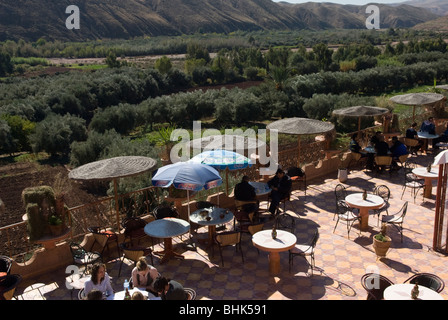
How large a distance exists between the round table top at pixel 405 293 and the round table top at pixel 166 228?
166 inches

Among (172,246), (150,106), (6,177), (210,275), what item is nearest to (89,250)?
(172,246)

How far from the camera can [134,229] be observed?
9203 mm

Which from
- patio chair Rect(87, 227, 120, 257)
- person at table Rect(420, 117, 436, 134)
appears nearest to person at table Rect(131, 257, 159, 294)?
patio chair Rect(87, 227, 120, 257)

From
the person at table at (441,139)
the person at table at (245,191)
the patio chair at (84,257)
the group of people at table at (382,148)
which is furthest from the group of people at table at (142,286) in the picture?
the person at table at (441,139)

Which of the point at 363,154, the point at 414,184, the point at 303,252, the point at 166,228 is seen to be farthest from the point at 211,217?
the point at 363,154

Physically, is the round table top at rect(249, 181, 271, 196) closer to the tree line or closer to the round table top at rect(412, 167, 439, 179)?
the round table top at rect(412, 167, 439, 179)

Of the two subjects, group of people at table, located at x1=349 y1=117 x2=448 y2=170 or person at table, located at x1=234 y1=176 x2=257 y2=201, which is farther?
group of people at table, located at x1=349 y1=117 x2=448 y2=170

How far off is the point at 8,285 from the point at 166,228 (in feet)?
10.1

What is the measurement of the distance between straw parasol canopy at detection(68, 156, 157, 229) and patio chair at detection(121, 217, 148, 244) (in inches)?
43.9

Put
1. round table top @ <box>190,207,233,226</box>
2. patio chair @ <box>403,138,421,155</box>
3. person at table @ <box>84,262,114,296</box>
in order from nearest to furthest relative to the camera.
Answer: person at table @ <box>84,262,114,296</box> < round table top @ <box>190,207,233,226</box> < patio chair @ <box>403,138,421,155</box>

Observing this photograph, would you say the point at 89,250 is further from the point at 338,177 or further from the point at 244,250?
the point at 338,177

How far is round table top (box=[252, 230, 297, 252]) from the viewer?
7.78 metres

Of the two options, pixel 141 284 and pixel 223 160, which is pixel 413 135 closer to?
pixel 223 160

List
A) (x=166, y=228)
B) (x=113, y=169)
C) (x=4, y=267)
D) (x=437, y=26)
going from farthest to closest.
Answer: (x=437, y=26) → (x=113, y=169) → (x=166, y=228) → (x=4, y=267)
